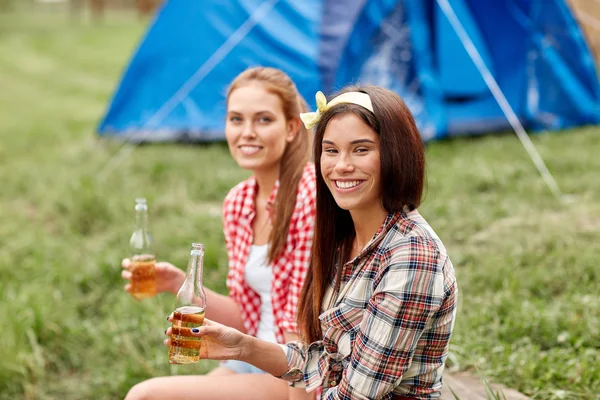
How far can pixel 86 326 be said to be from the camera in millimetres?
3818

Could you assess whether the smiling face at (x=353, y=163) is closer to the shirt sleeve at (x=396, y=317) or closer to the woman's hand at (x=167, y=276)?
the shirt sleeve at (x=396, y=317)

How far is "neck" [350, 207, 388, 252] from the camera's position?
196cm

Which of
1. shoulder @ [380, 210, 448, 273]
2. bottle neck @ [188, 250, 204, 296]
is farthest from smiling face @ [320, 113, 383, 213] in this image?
bottle neck @ [188, 250, 204, 296]

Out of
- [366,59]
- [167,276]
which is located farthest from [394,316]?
[366,59]

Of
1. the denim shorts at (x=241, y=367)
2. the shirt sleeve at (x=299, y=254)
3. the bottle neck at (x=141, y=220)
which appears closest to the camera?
the shirt sleeve at (x=299, y=254)

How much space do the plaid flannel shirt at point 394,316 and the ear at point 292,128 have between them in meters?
0.75

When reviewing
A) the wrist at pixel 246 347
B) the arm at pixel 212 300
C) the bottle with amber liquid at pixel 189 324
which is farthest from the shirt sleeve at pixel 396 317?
the arm at pixel 212 300

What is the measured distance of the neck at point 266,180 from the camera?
2.61 m

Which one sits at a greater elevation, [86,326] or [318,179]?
[318,179]

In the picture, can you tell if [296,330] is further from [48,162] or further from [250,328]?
[48,162]

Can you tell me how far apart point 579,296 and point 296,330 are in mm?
1631

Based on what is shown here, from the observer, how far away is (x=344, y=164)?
1.89 metres

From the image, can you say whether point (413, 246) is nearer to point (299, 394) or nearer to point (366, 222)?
point (366, 222)

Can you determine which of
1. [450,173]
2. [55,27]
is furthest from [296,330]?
[55,27]
